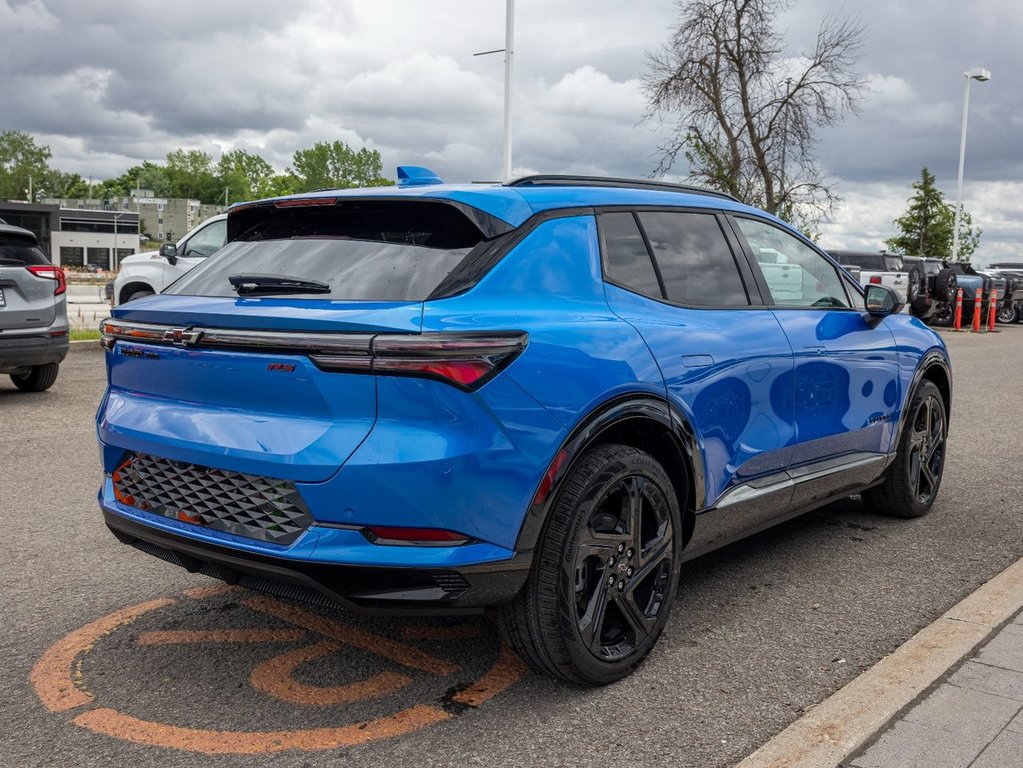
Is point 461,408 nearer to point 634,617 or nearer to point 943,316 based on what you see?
point 634,617

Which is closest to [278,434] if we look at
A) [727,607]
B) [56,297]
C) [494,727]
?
[494,727]

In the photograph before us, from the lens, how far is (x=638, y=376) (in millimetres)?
3459

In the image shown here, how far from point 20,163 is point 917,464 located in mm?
186753

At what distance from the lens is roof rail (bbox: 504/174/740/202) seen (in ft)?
12.6

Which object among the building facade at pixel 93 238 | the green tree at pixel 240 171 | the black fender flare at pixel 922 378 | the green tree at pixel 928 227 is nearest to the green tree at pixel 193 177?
the green tree at pixel 240 171

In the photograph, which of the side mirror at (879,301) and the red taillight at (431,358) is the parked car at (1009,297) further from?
the red taillight at (431,358)

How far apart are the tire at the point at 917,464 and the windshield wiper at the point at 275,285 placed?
355 cm

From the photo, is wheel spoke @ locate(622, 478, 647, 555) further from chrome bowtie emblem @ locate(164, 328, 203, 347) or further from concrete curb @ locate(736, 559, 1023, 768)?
chrome bowtie emblem @ locate(164, 328, 203, 347)

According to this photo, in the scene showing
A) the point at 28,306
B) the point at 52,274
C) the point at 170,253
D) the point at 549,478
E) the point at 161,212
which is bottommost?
the point at 549,478

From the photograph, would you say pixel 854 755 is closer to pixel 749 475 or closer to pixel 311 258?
pixel 749 475

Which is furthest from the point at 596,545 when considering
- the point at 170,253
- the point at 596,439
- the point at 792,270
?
the point at 170,253

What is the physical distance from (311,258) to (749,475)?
6.24ft

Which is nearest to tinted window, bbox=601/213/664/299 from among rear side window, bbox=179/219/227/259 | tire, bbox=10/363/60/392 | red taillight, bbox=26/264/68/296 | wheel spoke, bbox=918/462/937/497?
wheel spoke, bbox=918/462/937/497

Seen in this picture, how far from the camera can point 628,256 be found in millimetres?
3807
